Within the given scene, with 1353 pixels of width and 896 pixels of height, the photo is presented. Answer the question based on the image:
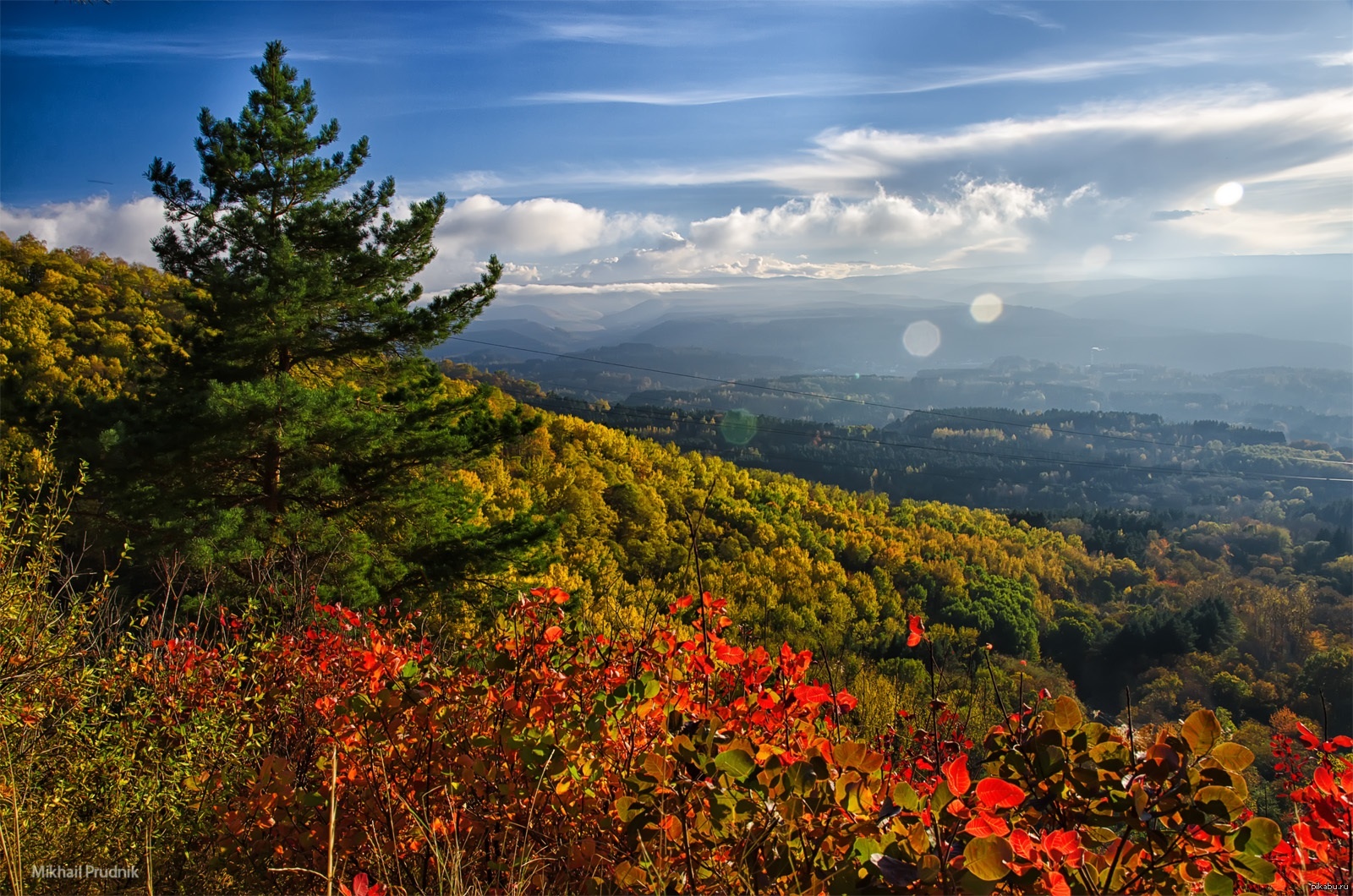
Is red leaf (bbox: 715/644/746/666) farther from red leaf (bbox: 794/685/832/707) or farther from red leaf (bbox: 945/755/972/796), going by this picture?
red leaf (bbox: 945/755/972/796)

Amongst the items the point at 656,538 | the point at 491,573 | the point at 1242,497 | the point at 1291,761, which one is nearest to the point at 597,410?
the point at 656,538

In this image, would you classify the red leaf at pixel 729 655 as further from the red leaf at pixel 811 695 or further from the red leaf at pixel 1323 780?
the red leaf at pixel 1323 780

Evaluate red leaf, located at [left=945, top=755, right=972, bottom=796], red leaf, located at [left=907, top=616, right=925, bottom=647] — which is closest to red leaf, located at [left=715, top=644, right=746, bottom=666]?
red leaf, located at [left=907, top=616, right=925, bottom=647]

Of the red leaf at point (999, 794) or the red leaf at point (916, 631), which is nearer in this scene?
the red leaf at point (999, 794)

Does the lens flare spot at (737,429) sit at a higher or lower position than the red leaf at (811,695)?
lower

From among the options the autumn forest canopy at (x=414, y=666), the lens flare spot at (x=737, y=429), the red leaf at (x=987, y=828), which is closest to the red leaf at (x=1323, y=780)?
the autumn forest canopy at (x=414, y=666)

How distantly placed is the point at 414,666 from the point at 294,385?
23.2 ft

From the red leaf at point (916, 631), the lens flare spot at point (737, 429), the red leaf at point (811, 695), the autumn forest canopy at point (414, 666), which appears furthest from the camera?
the lens flare spot at point (737, 429)

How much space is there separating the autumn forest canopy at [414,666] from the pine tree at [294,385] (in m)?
0.04

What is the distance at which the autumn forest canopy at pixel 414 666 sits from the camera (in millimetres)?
1166

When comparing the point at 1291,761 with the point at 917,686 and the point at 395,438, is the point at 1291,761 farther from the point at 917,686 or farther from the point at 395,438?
the point at 917,686

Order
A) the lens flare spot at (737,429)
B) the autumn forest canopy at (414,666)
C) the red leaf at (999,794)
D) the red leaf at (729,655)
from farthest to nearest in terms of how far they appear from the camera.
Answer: the lens flare spot at (737,429) < the red leaf at (729,655) < the autumn forest canopy at (414,666) < the red leaf at (999,794)

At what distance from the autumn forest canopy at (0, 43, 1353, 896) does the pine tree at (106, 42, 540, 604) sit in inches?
1.7

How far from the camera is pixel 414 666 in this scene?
1.81 meters
